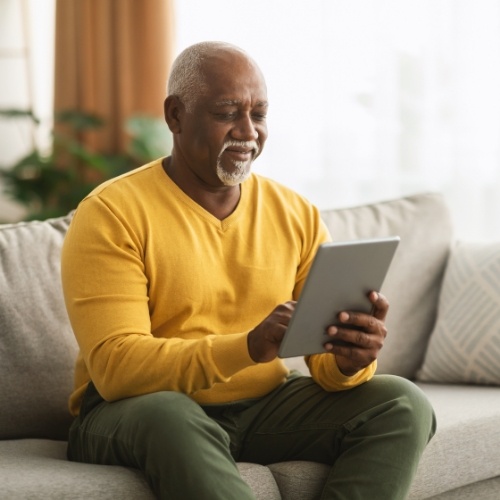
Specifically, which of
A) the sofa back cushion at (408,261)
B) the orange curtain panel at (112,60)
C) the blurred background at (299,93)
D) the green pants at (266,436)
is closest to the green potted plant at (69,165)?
the blurred background at (299,93)

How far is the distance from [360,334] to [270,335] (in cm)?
17

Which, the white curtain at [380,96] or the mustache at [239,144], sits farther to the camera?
the white curtain at [380,96]

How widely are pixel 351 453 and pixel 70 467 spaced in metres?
0.51

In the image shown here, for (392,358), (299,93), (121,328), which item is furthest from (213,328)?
(299,93)

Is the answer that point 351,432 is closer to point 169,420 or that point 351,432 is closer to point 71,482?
point 169,420

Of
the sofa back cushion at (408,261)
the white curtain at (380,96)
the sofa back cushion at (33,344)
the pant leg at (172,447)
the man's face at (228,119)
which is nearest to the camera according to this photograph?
the pant leg at (172,447)

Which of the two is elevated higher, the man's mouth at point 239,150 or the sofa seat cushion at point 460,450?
the man's mouth at point 239,150

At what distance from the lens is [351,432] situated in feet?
5.85

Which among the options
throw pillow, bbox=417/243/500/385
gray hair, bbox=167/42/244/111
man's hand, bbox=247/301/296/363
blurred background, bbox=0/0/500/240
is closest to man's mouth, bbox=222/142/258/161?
gray hair, bbox=167/42/244/111

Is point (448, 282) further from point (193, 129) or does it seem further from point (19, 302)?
point (19, 302)

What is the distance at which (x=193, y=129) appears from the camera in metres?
1.90

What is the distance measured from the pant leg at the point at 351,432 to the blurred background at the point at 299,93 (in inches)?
67.0

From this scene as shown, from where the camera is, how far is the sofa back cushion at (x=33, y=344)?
2.03 m

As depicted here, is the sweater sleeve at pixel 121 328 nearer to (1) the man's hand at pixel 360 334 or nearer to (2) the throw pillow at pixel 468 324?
(1) the man's hand at pixel 360 334
